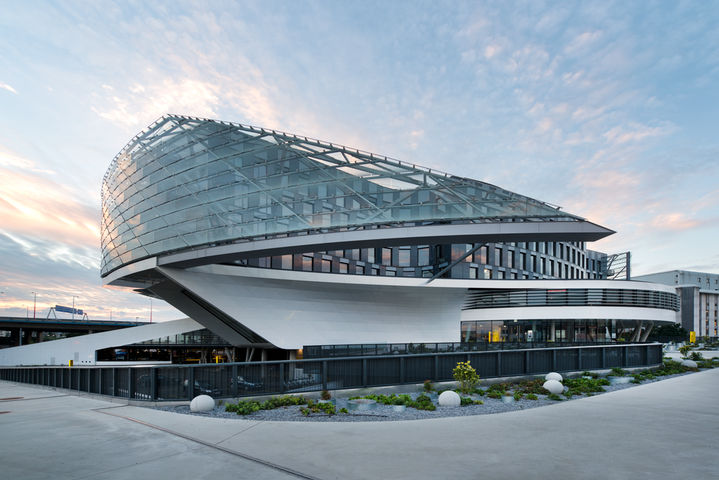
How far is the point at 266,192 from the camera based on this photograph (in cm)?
3031

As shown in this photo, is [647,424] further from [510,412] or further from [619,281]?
[619,281]

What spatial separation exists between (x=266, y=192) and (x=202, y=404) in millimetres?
18908

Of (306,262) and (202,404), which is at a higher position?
(306,262)

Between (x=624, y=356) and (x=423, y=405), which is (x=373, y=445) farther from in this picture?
(x=624, y=356)

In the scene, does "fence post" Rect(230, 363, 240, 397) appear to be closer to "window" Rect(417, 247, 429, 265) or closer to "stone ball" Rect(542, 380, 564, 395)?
"stone ball" Rect(542, 380, 564, 395)

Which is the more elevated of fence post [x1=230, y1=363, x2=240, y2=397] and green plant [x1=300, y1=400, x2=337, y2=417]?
fence post [x1=230, y1=363, x2=240, y2=397]

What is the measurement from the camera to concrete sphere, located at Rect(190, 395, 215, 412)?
42.7ft

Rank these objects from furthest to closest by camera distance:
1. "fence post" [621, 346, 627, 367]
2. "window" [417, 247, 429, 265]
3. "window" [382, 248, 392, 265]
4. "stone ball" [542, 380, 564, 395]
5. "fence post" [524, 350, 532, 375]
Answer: "window" [417, 247, 429, 265] < "window" [382, 248, 392, 265] < "fence post" [621, 346, 627, 367] < "fence post" [524, 350, 532, 375] < "stone ball" [542, 380, 564, 395]

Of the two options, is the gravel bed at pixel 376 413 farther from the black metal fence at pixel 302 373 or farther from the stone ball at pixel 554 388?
the stone ball at pixel 554 388

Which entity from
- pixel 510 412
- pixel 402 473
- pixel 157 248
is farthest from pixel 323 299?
pixel 402 473

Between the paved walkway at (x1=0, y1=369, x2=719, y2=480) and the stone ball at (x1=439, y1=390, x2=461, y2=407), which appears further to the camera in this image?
the stone ball at (x1=439, y1=390, x2=461, y2=407)

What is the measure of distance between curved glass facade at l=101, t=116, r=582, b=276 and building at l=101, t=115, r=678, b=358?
0.09 m

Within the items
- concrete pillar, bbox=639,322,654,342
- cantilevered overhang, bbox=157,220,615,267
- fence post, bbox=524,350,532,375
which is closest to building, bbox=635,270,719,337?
concrete pillar, bbox=639,322,654,342

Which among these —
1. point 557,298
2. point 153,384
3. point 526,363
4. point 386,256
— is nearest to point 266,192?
point 153,384
